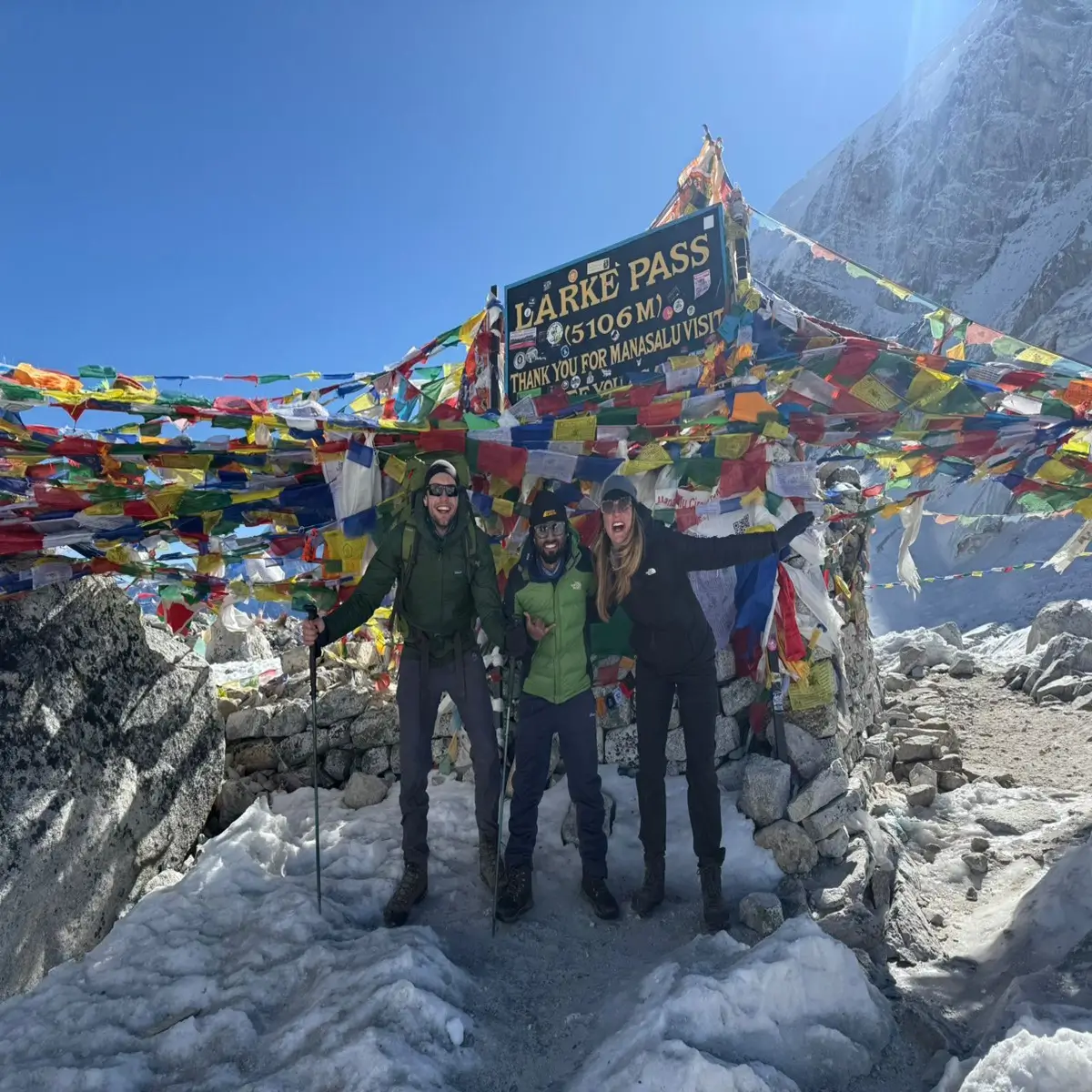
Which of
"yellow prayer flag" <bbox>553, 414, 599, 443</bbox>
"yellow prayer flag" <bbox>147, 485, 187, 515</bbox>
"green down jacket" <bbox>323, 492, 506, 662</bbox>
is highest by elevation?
"yellow prayer flag" <bbox>553, 414, 599, 443</bbox>

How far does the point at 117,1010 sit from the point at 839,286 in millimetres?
129501

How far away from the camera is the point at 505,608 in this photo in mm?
4633

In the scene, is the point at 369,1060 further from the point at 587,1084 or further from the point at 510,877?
the point at 510,877

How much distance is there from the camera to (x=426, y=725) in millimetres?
4500

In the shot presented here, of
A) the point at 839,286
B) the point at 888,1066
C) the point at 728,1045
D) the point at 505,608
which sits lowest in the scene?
the point at 888,1066

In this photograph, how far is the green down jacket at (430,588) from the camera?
4438 millimetres

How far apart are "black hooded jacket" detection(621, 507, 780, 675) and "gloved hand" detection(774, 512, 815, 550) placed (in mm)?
37

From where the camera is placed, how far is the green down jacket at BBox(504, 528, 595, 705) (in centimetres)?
439

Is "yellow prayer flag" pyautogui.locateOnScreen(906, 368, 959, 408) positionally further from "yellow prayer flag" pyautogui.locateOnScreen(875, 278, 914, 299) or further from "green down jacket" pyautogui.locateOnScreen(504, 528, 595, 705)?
"yellow prayer flag" pyautogui.locateOnScreen(875, 278, 914, 299)

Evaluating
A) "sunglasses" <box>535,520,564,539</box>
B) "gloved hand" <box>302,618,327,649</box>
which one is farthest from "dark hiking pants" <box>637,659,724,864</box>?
"gloved hand" <box>302,618,327,649</box>

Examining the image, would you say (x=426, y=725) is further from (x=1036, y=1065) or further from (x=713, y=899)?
(x=1036, y=1065)

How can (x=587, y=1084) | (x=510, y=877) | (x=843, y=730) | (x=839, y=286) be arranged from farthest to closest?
(x=839, y=286)
(x=843, y=730)
(x=510, y=877)
(x=587, y=1084)

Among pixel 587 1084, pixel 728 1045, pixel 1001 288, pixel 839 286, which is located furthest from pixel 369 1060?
pixel 839 286

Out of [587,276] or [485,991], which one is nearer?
[485,991]
